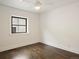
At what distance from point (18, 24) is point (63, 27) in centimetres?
266

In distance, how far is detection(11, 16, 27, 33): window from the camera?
11.9 feet

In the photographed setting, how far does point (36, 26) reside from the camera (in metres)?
4.58

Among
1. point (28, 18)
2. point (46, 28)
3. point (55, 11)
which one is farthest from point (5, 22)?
point (55, 11)

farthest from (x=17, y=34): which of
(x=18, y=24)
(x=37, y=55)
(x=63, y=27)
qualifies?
(x=63, y=27)

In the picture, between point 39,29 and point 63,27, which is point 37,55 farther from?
point 39,29

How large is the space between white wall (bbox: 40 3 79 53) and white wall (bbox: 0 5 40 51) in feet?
2.35

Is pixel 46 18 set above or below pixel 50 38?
above

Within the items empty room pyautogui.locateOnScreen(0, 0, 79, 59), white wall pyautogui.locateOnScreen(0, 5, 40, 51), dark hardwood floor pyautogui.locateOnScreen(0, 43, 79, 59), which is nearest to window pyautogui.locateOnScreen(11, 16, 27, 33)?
empty room pyautogui.locateOnScreen(0, 0, 79, 59)

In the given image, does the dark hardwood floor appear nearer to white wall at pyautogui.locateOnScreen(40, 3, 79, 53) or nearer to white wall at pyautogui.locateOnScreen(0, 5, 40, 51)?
white wall at pyautogui.locateOnScreen(40, 3, 79, 53)

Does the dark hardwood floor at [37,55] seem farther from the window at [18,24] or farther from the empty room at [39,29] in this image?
the window at [18,24]

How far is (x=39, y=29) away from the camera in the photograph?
4.78 meters

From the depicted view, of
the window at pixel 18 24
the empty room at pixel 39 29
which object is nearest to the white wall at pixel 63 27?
the empty room at pixel 39 29

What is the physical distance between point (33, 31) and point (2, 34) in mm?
1959

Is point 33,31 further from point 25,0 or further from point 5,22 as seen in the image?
point 25,0
